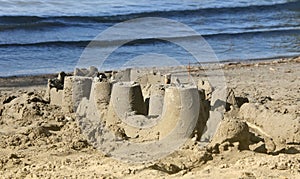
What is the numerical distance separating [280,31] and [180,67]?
288 inches

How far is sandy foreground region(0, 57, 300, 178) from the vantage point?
18.1ft

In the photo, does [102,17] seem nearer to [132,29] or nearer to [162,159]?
[132,29]

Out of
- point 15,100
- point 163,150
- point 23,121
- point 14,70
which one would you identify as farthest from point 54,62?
point 163,150

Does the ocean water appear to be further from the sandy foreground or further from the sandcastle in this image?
the sandcastle

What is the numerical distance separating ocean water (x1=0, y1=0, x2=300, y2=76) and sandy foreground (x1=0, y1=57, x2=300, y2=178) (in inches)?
201

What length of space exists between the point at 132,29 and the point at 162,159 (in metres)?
13.4

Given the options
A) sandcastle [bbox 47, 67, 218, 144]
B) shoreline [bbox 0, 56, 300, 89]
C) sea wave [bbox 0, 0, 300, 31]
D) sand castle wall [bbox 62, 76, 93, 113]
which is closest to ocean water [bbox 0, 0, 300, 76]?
sea wave [bbox 0, 0, 300, 31]

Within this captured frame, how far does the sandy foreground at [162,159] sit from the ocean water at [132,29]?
16.7ft

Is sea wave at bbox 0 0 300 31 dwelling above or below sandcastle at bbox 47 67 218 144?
above

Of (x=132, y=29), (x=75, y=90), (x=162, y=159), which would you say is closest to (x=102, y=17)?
(x=132, y=29)

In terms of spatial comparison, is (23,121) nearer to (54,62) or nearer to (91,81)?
(91,81)

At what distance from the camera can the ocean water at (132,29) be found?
584 inches

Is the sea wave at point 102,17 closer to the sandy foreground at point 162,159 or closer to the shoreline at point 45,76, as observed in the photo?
the shoreline at point 45,76

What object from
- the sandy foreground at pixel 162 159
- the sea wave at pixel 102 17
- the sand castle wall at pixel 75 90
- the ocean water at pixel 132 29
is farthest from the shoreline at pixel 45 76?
the sea wave at pixel 102 17
